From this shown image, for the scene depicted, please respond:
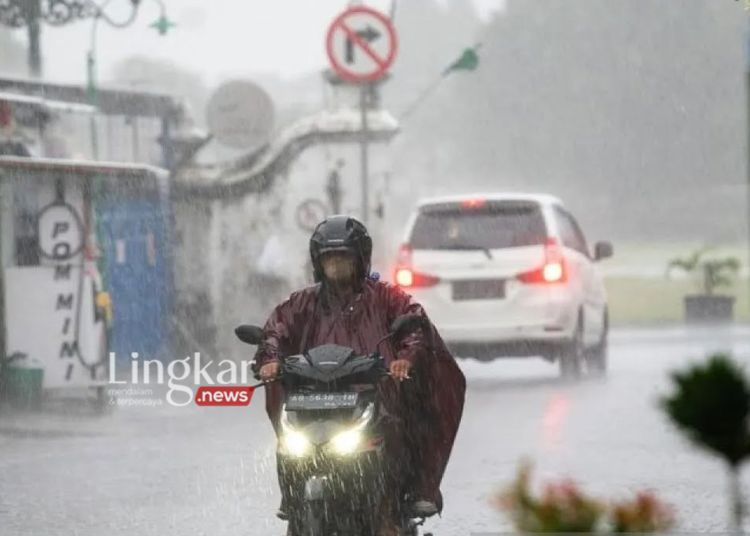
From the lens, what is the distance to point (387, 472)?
7.60 m

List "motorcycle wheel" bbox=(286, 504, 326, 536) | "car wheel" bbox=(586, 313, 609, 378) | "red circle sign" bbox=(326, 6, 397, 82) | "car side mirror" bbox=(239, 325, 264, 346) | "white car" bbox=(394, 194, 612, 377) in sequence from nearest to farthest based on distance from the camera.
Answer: "motorcycle wheel" bbox=(286, 504, 326, 536)
"car side mirror" bbox=(239, 325, 264, 346)
"white car" bbox=(394, 194, 612, 377)
"red circle sign" bbox=(326, 6, 397, 82)
"car wheel" bbox=(586, 313, 609, 378)

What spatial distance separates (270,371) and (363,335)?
1.51 ft

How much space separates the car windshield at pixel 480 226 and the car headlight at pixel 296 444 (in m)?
12.1

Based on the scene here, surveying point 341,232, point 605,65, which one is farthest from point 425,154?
point 341,232

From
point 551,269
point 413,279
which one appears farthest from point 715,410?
point 551,269

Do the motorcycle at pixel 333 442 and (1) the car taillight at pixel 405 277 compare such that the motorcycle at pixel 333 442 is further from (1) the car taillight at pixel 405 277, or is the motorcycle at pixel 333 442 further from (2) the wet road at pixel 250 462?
(1) the car taillight at pixel 405 277

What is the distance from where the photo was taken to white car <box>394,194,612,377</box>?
19266 mm

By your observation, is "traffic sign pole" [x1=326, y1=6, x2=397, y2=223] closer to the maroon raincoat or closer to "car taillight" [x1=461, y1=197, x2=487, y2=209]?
"car taillight" [x1=461, y1=197, x2=487, y2=209]

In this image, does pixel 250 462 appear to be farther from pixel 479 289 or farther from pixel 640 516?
pixel 640 516

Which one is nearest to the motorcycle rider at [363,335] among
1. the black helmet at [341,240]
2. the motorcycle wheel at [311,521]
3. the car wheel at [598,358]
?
the black helmet at [341,240]

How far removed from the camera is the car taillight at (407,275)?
1938 centimetres

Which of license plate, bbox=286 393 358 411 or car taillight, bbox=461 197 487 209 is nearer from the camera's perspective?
license plate, bbox=286 393 358 411

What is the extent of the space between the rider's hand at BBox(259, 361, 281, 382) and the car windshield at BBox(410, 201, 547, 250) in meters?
11.9

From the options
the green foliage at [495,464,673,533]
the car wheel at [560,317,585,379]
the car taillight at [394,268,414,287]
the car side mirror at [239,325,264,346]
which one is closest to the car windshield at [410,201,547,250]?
the car taillight at [394,268,414,287]
